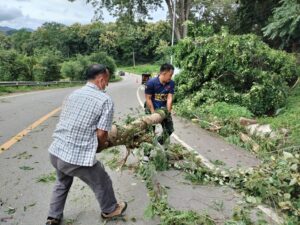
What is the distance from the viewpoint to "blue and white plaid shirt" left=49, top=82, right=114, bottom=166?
4.41m

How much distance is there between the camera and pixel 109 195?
484 cm

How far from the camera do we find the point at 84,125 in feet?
14.5

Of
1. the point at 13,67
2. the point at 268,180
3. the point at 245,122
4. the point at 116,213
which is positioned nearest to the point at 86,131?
the point at 116,213

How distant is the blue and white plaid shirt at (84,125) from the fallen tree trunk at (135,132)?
4.66 feet

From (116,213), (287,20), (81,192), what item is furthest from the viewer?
(287,20)

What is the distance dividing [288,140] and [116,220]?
5.70m

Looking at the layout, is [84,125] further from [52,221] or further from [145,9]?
[145,9]

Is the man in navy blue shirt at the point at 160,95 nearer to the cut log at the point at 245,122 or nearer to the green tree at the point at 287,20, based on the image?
the cut log at the point at 245,122

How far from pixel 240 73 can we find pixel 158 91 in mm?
7558

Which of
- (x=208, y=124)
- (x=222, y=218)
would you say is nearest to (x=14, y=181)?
(x=222, y=218)

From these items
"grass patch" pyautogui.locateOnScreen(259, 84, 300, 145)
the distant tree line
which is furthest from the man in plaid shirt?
the distant tree line

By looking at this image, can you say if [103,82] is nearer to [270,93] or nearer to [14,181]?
[14,181]

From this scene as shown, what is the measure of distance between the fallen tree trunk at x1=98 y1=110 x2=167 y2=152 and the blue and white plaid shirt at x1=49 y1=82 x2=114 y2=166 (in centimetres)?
142

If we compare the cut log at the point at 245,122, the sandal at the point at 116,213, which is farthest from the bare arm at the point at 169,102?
the cut log at the point at 245,122
